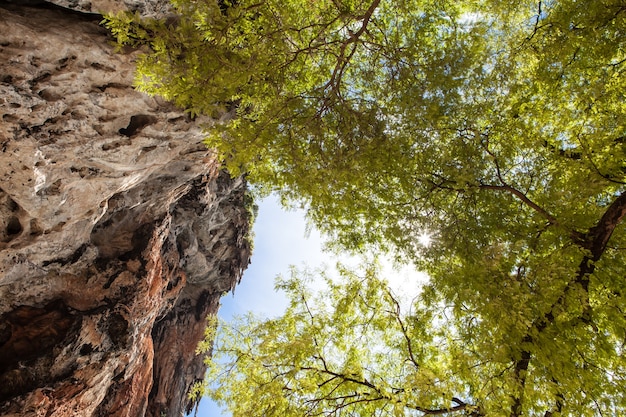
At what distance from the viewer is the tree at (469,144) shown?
498cm

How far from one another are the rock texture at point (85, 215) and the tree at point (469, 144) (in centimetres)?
218

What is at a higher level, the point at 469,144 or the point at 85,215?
the point at 85,215

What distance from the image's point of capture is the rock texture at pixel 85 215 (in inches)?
292

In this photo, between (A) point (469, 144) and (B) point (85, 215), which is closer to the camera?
(A) point (469, 144)

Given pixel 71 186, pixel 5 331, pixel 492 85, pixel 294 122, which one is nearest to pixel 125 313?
pixel 5 331

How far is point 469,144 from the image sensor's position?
284 inches

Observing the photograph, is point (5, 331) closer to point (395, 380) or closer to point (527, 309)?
point (395, 380)

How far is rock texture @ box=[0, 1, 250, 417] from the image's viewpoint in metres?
7.41

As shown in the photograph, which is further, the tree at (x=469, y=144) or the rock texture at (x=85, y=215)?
the rock texture at (x=85, y=215)

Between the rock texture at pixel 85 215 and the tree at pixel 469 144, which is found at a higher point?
the rock texture at pixel 85 215

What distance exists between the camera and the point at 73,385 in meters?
11.6

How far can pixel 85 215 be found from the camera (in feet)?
35.8

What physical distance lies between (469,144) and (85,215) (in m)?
11.0

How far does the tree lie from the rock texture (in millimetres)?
2182
